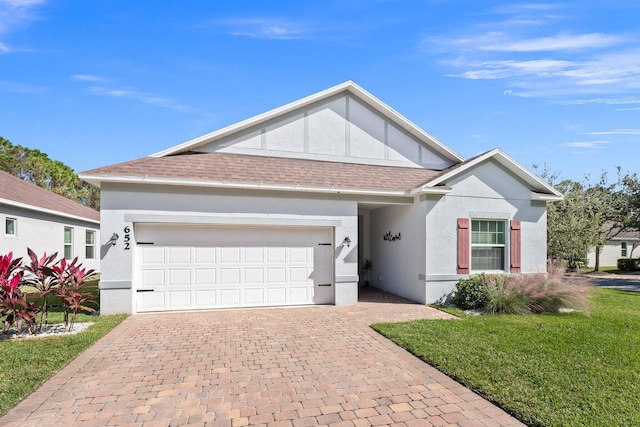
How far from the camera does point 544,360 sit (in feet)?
17.0

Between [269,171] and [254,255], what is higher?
[269,171]

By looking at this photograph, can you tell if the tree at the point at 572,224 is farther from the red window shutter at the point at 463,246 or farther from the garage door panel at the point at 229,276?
the garage door panel at the point at 229,276

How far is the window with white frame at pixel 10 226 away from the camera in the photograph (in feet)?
43.0

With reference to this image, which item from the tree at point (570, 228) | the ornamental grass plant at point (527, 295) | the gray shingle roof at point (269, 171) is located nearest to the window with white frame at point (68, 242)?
the gray shingle roof at point (269, 171)

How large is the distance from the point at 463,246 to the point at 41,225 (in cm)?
1755

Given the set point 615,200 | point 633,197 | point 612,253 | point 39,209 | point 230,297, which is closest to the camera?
point 230,297

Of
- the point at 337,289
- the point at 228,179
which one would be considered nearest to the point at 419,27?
the point at 228,179

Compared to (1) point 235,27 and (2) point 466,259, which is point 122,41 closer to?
(1) point 235,27

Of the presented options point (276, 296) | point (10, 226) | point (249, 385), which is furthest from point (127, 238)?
point (10, 226)

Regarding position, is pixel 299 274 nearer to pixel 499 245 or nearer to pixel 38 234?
pixel 499 245

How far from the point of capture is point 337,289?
373 inches

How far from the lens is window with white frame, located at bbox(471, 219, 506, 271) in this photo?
10.2 m

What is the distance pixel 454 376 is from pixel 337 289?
16.6 feet

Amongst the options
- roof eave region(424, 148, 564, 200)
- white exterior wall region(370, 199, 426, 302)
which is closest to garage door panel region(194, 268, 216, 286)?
white exterior wall region(370, 199, 426, 302)
